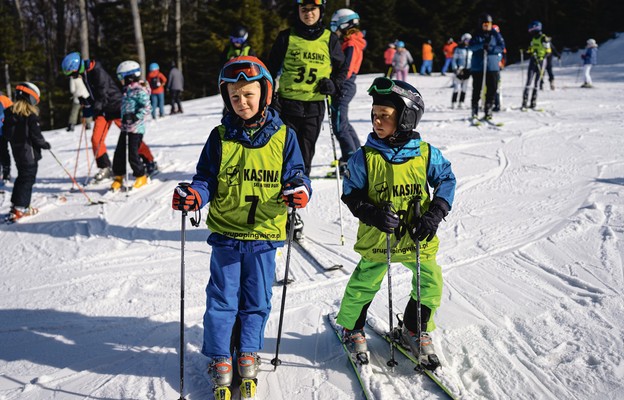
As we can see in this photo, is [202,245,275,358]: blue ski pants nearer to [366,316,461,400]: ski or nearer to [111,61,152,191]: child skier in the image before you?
[366,316,461,400]: ski

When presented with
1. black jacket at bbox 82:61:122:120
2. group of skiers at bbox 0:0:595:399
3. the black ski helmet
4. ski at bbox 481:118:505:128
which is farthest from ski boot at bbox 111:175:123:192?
ski at bbox 481:118:505:128

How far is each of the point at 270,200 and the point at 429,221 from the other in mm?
936

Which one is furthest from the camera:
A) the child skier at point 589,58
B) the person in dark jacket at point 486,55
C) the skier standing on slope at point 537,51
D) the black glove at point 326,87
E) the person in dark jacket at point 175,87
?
the person in dark jacket at point 175,87

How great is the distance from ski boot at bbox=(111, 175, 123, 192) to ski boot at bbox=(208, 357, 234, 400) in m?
5.39

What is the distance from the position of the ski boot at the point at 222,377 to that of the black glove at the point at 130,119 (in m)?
5.09

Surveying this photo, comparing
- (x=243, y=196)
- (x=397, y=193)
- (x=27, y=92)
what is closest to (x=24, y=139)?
(x=27, y=92)

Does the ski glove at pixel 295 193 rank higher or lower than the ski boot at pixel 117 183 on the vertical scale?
higher

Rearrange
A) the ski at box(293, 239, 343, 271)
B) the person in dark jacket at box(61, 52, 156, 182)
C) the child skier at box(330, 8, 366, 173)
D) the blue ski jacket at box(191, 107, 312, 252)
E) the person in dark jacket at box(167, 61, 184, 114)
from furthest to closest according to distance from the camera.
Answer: the person in dark jacket at box(167, 61, 184, 114) < the person in dark jacket at box(61, 52, 156, 182) < the child skier at box(330, 8, 366, 173) < the ski at box(293, 239, 343, 271) < the blue ski jacket at box(191, 107, 312, 252)

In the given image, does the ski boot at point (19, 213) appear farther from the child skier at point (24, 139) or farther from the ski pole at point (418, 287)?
the ski pole at point (418, 287)

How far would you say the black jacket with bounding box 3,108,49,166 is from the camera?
6.46 metres

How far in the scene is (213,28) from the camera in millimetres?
26922

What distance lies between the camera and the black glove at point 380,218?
2578 millimetres

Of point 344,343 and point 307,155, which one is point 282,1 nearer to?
point 307,155

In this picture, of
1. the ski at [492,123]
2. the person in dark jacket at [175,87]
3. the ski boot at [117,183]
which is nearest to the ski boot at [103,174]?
the ski boot at [117,183]
